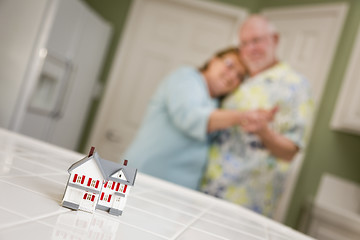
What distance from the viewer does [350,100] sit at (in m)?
2.70

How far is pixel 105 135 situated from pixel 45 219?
3.24m

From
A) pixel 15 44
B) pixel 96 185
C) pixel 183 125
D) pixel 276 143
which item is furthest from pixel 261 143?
pixel 96 185

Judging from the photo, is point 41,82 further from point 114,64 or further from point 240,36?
point 240,36

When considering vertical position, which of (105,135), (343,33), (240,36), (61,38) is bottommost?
(105,135)

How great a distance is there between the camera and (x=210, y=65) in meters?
2.83

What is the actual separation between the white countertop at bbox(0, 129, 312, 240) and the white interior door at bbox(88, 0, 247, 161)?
2.62 m

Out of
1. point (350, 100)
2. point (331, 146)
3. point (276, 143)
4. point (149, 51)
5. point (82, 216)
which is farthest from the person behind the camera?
point (149, 51)

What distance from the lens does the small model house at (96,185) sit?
0.58 m

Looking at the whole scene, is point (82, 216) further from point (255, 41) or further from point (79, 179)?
point (255, 41)

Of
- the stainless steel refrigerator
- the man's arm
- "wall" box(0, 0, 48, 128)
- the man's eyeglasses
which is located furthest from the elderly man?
"wall" box(0, 0, 48, 128)

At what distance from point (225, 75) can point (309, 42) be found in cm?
86

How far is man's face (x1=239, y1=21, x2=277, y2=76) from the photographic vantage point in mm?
2713

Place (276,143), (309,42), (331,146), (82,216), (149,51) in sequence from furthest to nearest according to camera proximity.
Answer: (149,51) → (309,42) → (331,146) → (276,143) → (82,216)

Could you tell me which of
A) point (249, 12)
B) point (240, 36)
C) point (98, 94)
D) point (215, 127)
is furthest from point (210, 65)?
point (98, 94)
